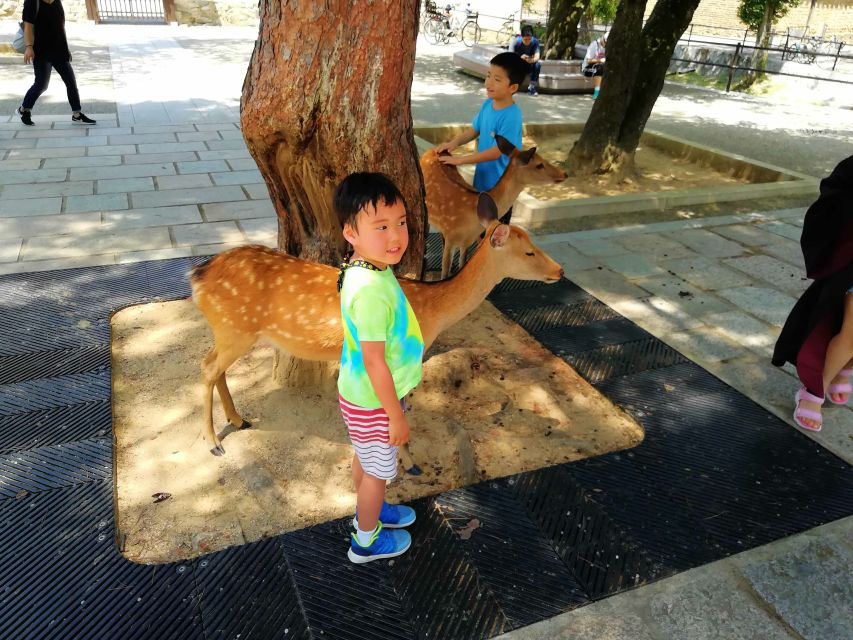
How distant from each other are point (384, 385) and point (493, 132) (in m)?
3.09

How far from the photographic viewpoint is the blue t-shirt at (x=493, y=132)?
15.5 feet

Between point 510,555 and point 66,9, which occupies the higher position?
point 66,9

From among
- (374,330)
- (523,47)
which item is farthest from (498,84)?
(523,47)

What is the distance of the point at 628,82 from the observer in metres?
8.20

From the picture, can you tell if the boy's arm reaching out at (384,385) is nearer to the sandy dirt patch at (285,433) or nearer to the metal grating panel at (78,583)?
the sandy dirt patch at (285,433)

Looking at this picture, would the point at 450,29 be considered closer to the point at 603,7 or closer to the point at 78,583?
the point at 603,7

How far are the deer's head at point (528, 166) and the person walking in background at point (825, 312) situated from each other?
6.55ft

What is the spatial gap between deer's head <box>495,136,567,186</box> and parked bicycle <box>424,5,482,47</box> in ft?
70.5

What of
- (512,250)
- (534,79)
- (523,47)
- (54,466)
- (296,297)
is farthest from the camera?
(534,79)

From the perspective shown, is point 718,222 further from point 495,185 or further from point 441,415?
point 441,415

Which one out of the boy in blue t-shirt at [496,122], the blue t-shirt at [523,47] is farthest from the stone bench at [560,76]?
the boy in blue t-shirt at [496,122]

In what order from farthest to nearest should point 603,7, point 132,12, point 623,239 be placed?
point 132,12 → point 603,7 → point 623,239

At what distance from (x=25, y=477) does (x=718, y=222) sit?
22.3 ft

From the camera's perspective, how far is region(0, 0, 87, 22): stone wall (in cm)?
2314
